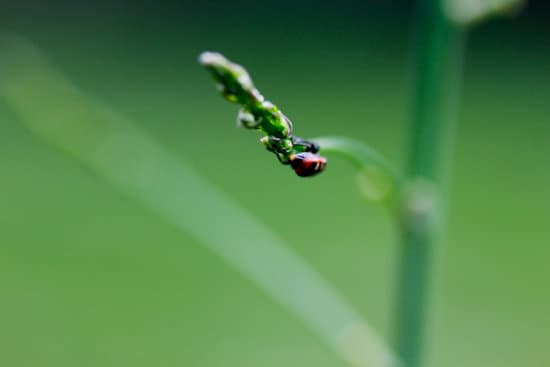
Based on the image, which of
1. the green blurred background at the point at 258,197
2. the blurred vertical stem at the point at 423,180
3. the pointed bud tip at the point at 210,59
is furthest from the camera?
the green blurred background at the point at 258,197

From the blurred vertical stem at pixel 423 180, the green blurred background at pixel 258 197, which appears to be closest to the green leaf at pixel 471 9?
the blurred vertical stem at pixel 423 180

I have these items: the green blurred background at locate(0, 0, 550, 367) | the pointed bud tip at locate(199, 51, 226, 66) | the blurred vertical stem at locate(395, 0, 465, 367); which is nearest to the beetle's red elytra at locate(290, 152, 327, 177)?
the pointed bud tip at locate(199, 51, 226, 66)

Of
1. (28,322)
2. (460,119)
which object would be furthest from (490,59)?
(28,322)

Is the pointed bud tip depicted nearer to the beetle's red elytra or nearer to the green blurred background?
the beetle's red elytra

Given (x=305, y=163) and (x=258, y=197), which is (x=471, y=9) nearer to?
(x=305, y=163)

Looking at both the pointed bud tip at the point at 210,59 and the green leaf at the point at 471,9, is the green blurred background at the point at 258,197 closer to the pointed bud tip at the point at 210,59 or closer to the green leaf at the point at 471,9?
the green leaf at the point at 471,9

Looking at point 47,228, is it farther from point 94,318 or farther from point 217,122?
point 217,122

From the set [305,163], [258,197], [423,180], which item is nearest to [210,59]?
[305,163]

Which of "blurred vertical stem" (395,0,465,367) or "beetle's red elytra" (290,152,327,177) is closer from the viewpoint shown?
"beetle's red elytra" (290,152,327,177)
